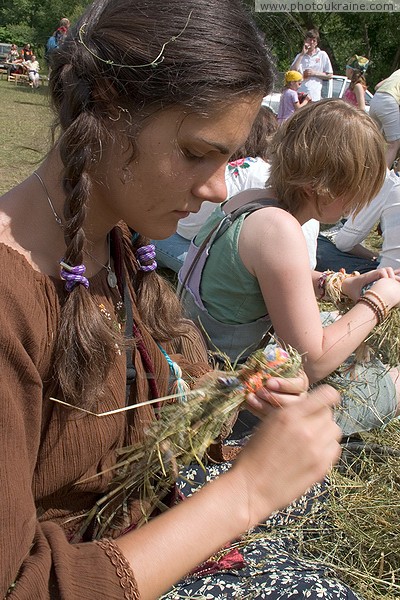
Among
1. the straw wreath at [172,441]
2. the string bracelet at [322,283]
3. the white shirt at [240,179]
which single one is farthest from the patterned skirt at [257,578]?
the white shirt at [240,179]

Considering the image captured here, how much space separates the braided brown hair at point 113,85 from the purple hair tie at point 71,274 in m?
0.01

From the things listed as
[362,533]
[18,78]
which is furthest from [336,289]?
[18,78]

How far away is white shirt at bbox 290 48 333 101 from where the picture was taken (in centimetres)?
1028

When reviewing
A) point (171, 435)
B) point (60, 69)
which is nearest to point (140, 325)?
point (171, 435)

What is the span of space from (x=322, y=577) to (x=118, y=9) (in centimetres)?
134

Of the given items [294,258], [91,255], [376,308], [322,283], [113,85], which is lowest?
[322,283]

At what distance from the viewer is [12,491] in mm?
1067

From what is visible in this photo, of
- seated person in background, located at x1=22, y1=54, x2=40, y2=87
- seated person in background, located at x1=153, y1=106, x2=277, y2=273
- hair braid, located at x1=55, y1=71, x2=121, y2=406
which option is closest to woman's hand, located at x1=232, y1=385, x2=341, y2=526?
hair braid, located at x1=55, y1=71, x2=121, y2=406

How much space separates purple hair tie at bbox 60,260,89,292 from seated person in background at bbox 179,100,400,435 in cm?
98

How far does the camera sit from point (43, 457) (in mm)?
1288

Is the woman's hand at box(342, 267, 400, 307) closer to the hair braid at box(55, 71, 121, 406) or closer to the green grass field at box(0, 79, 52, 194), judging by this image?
the green grass field at box(0, 79, 52, 194)

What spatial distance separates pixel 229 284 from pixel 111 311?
36.5 inches

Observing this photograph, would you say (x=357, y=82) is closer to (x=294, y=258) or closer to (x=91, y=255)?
(x=294, y=258)

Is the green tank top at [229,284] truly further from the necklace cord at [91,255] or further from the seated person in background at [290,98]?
the seated person in background at [290,98]
